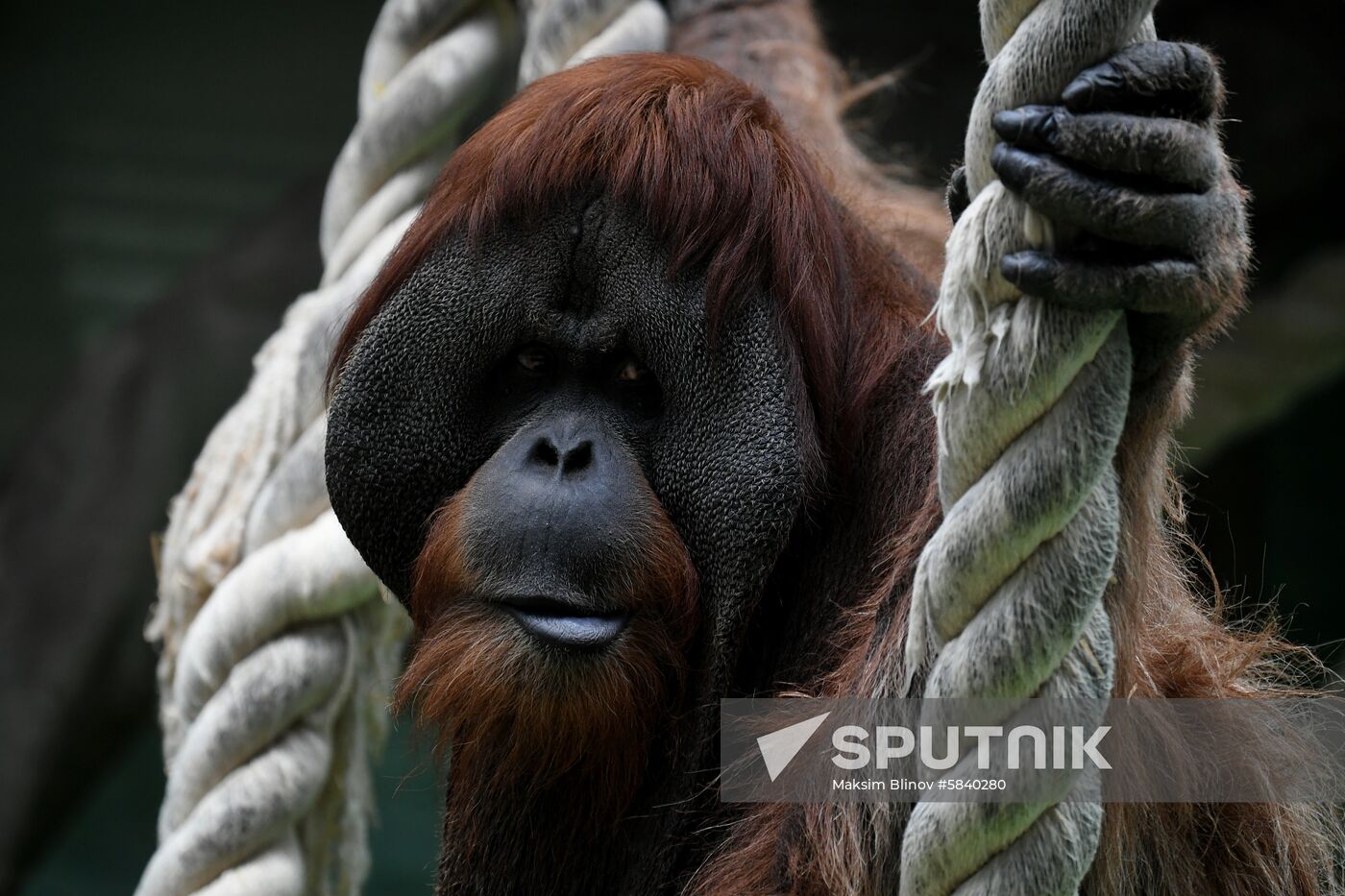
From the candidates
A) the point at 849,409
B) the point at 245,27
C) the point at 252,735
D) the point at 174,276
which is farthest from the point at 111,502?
the point at 849,409

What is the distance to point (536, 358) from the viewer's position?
→ 1845 mm

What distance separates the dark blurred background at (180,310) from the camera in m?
5.21

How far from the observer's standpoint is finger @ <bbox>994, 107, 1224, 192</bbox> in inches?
46.8

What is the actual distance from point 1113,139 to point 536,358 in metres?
0.85

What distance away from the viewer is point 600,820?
1.85 metres

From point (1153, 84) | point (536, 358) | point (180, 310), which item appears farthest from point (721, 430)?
point (180, 310)

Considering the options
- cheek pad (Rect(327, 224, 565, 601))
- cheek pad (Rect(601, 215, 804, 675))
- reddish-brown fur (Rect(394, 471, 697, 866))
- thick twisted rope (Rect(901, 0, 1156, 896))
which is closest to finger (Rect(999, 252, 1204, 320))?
thick twisted rope (Rect(901, 0, 1156, 896))

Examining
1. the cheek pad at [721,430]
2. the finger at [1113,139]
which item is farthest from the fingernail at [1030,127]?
the cheek pad at [721,430]

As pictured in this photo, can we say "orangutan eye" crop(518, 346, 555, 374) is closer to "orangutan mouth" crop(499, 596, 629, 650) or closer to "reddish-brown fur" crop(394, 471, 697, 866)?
"reddish-brown fur" crop(394, 471, 697, 866)

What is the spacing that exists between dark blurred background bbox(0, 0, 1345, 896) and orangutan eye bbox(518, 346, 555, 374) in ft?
11.3

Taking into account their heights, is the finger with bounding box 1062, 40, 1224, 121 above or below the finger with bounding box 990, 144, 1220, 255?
above

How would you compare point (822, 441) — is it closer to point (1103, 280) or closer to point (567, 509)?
point (567, 509)

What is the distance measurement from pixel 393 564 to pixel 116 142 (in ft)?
14.7

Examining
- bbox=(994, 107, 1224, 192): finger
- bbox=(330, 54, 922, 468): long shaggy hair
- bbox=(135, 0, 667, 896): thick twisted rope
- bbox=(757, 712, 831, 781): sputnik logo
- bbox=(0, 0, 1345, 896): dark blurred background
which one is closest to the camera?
bbox=(994, 107, 1224, 192): finger
